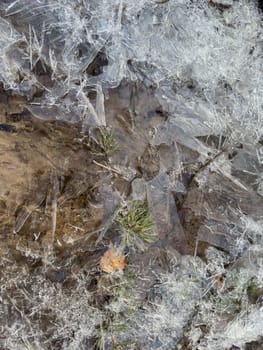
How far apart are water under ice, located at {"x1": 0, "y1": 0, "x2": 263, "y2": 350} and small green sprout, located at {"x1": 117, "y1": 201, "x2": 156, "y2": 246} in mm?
30

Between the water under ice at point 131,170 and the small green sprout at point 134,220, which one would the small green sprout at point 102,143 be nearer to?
the water under ice at point 131,170

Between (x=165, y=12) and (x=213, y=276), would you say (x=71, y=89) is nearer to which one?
(x=165, y=12)

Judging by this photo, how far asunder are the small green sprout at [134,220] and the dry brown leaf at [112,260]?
0.09 meters

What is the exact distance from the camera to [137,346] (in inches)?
123

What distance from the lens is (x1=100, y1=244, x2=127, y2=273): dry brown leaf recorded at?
2982 millimetres

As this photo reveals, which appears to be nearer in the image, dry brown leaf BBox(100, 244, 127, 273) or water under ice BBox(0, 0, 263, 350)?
water under ice BBox(0, 0, 263, 350)

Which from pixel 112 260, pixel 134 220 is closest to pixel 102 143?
pixel 134 220

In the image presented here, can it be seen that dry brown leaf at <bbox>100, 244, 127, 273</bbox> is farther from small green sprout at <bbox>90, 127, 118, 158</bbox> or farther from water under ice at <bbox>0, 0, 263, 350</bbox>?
small green sprout at <bbox>90, 127, 118, 158</bbox>

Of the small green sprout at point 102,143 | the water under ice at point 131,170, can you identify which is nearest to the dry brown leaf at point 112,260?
the water under ice at point 131,170

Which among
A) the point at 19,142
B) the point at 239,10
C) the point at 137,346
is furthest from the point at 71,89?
the point at 137,346

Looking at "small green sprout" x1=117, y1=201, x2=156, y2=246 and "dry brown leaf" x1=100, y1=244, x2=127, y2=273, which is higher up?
"small green sprout" x1=117, y1=201, x2=156, y2=246

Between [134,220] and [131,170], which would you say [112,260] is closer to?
[134,220]

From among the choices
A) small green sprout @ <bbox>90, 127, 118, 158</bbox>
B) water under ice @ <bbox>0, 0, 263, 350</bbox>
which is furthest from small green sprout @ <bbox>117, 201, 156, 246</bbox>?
small green sprout @ <bbox>90, 127, 118, 158</bbox>

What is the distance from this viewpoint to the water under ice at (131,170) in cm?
284
